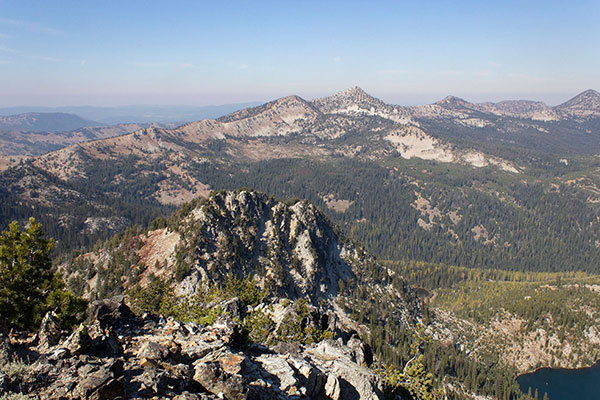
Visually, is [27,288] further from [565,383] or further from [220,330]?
[565,383]

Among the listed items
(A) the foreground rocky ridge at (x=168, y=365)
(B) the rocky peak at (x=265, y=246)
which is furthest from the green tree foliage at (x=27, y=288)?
(B) the rocky peak at (x=265, y=246)

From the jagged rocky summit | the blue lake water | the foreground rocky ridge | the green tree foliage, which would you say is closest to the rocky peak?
the jagged rocky summit

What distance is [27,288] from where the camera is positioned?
34.2 m

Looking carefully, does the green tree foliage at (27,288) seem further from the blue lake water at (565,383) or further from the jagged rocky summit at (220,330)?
the blue lake water at (565,383)

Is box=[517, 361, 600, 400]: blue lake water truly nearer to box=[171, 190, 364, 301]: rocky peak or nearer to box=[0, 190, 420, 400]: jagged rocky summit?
box=[0, 190, 420, 400]: jagged rocky summit

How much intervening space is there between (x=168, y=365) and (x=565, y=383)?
6111 inches

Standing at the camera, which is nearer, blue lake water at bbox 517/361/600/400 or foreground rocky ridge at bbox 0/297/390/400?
foreground rocky ridge at bbox 0/297/390/400

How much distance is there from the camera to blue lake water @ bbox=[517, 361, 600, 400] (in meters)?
121

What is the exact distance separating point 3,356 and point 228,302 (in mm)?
26885

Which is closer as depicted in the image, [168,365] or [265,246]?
[168,365]

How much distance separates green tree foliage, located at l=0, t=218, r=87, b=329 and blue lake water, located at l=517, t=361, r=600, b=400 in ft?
462

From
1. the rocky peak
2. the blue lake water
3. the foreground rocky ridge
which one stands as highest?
the foreground rocky ridge

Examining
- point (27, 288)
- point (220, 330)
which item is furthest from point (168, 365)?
point (27, 288)

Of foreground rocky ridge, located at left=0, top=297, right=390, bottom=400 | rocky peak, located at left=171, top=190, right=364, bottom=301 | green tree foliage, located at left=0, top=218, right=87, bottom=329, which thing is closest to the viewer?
foreground rocky ridge, located at left=0, top=297, right=390, bottom=400
